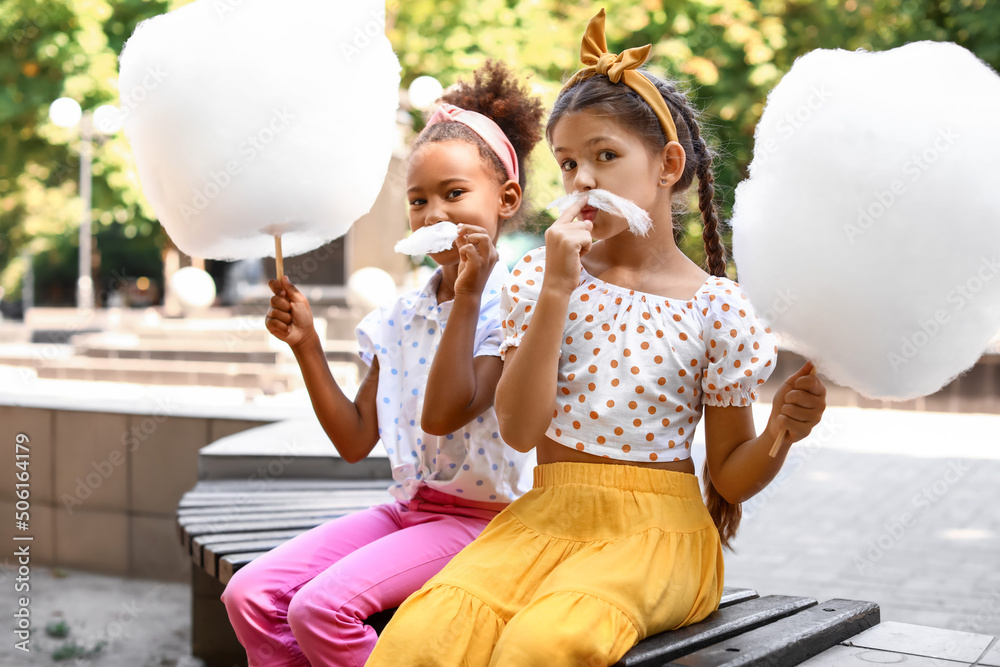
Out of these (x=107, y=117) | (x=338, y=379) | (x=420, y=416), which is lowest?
(x=338, y=379)

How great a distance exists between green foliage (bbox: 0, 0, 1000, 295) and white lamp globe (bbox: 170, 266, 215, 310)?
79.3 inches

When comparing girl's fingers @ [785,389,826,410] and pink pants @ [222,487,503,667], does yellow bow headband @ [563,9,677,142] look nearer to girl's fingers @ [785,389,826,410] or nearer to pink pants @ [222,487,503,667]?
girl's fingers @ [785,389,826,410]

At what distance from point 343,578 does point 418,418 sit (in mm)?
431

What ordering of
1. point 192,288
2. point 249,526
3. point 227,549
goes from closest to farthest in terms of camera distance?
point 227,549, point 249,526, point 192,288

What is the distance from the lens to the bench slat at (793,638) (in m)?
1.69

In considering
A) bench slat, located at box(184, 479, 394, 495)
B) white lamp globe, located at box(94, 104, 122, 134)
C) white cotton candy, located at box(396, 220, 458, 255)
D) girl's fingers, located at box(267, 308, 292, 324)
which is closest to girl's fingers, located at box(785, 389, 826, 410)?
white cotton candy, located at box(396, 220, 458, 255)

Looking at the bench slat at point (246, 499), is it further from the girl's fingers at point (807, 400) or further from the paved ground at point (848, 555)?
the girl's fingers at point (807, 400)

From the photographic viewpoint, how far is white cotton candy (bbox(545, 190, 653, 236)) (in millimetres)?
1801

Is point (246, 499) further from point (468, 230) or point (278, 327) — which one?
point (468, 230)

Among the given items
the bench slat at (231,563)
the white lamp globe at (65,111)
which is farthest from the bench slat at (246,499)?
the white lamp globe at (65,111)

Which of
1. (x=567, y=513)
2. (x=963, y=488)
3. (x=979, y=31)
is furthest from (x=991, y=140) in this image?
(x=979, y=31)

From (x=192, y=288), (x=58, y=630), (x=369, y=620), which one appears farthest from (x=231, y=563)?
(x=192, y=288)

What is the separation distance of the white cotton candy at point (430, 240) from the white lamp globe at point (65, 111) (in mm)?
11746

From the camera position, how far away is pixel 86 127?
45.7 ft
